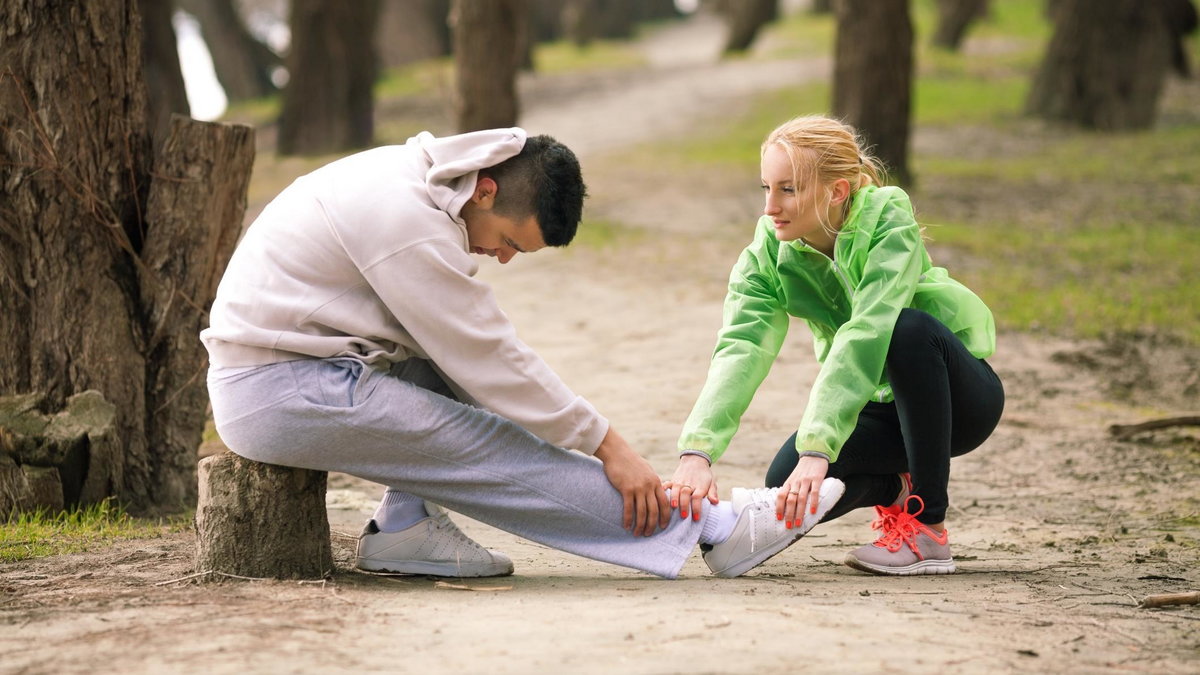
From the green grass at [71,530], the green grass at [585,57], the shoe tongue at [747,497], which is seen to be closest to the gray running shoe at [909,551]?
the shoe tongue at [747,497]

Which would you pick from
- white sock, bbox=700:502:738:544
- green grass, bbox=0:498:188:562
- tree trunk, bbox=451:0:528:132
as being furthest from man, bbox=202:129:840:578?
tree trunk, bbox=451:0:528:132

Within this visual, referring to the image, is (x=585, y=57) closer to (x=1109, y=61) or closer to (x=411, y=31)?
(x=411, y=31)

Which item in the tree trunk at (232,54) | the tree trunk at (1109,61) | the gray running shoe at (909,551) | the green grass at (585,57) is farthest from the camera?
the green grass at (585,57)

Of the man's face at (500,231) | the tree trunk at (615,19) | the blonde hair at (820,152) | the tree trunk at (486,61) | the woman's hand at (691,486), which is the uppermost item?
the tree trunk at (615,19)

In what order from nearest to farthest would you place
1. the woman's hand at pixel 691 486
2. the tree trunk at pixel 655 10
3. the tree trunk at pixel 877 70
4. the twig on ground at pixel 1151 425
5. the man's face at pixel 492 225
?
the man's face at pixel 492 225
the woman's hand at pixel 691 486
the twig on ground at pixel 1151 425
the tree trunk at pixel 877 70
the tree trunk at pixel 655 10

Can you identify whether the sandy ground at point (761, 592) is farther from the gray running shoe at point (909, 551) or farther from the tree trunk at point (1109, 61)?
the tree trunk at point (1109, 61)

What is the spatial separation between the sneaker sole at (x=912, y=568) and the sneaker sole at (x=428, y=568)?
1.05 m

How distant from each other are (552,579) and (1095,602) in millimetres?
1422

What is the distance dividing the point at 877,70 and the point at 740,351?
8.37 m

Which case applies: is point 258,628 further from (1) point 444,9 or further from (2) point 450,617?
(1) point 444,9

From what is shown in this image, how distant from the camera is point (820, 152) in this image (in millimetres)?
3645

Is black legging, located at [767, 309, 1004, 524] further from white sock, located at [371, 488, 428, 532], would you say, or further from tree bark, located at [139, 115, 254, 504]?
tree bark, located at [139, 115, 254, 504]

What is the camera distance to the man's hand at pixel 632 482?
3420mm

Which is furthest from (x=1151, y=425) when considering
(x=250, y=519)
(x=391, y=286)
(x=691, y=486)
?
(x=250, y=519)
